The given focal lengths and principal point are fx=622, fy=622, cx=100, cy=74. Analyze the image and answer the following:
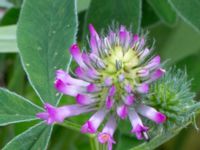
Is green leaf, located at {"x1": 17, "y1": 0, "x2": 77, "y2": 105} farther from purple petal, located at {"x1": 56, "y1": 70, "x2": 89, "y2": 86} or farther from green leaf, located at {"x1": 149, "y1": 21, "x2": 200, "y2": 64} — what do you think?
green leaf, located at {"x1": 149, "y1": 21, "x2": 200, "y2": 64}

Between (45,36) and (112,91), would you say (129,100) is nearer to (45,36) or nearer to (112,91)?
(112,91)

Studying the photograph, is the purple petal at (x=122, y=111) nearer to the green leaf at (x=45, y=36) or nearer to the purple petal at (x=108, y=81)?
the purple petal at (x=108, y=81)

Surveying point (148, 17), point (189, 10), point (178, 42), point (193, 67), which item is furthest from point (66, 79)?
point (178, 42)

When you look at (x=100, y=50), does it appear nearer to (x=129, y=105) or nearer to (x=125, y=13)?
(x=129, y=105)

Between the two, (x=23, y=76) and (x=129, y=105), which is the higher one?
(x=129, y=105)

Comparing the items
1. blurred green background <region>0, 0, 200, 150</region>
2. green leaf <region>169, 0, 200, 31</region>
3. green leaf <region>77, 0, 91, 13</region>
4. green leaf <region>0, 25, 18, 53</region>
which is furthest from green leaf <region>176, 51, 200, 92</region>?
green leaf <region>0, 25, 18, 53</region>

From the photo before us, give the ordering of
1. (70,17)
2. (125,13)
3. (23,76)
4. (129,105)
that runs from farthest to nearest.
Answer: (23,76) < (125,13) < (70,17) < (129,105)

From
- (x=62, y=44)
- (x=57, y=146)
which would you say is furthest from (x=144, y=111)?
(x=57, y=146)
